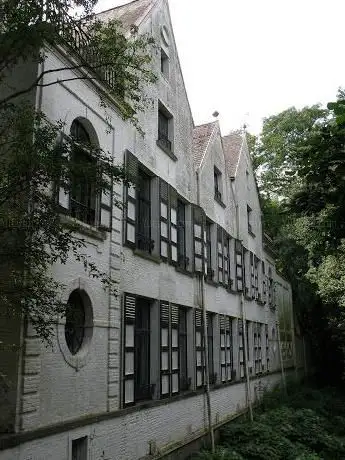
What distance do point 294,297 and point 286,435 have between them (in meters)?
16.7

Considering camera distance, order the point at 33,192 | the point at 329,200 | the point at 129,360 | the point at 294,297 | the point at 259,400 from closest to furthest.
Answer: the point at 33,192 → the point at 329,200 → the point at 129,360 → the point at 259,400 → the point at 294,297

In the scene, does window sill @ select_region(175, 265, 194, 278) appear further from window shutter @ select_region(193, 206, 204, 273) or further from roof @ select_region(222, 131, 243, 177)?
roof @ select_region(222, 131, 243, 177)

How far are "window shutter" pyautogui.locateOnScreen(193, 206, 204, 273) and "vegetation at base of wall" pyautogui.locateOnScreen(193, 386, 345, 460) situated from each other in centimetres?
541

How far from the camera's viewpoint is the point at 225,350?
18625 millimetres

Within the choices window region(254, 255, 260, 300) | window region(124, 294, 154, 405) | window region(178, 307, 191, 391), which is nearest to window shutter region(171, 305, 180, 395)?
window region(178, 307, 191, 391)

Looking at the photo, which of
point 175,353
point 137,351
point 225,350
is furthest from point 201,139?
point 137,351

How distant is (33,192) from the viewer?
673 cm

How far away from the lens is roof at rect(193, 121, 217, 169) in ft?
60.5

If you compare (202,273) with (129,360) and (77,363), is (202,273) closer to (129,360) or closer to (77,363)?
(129,360)

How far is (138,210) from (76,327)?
161 inches

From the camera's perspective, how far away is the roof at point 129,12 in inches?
570

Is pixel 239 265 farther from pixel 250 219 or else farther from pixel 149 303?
pixel 149 303

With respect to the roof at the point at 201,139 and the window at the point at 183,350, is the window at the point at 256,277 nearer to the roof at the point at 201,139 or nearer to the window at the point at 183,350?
the roof at the point at 201,139

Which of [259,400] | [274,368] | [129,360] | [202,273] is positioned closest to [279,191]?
[274,368]
